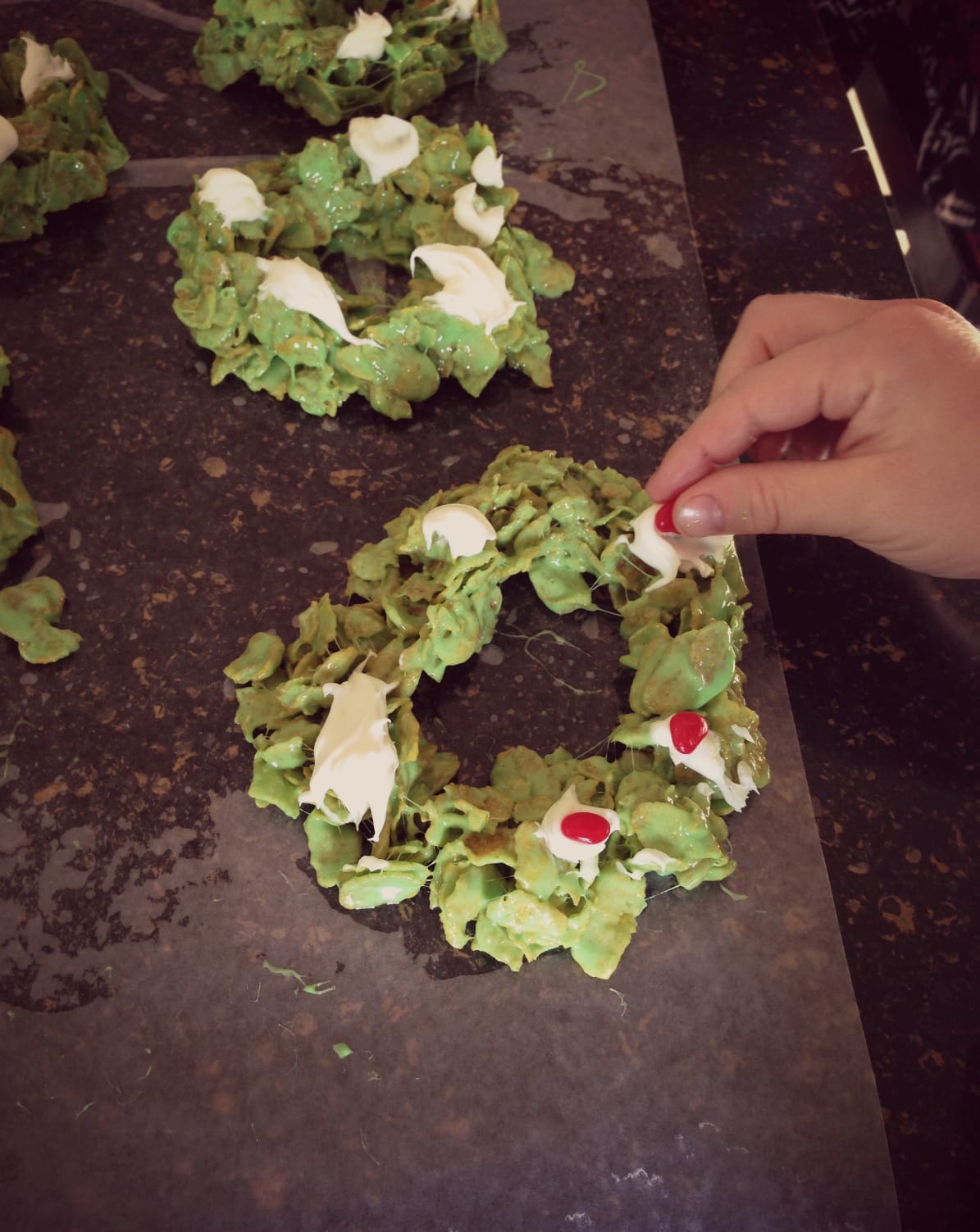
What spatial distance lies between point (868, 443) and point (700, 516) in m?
0.15

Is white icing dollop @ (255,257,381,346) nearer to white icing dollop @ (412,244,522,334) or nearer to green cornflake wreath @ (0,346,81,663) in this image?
white icing dollop @ (412,244,522,334)

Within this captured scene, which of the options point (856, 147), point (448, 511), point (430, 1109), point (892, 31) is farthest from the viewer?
point (892, 31)

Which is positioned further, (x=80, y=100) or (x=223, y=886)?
(x=80, y=100)

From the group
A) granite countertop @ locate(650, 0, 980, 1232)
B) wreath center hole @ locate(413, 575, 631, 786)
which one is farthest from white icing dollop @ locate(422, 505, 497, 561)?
granite countertop @ locate(650, 0, 980, 1232)

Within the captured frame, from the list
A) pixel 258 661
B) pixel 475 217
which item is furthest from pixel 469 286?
pixel 258 661

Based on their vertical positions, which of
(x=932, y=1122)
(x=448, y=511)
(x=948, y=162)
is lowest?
(x=932, y=1122)

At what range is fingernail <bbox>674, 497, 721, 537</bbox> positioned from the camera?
91cm

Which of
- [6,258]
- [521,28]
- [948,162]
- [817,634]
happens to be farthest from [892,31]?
[6,258]

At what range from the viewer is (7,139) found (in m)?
1.29

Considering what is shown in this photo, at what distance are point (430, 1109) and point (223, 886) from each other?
268mm

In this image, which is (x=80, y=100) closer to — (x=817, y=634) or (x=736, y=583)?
(x=736, y=583)

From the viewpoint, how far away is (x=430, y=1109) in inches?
36.4

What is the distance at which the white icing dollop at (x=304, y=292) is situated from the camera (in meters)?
1.21

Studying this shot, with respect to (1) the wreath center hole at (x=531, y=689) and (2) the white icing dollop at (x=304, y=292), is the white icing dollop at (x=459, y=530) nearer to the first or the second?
(1) the wreath center hole at (x=531, y=689)
